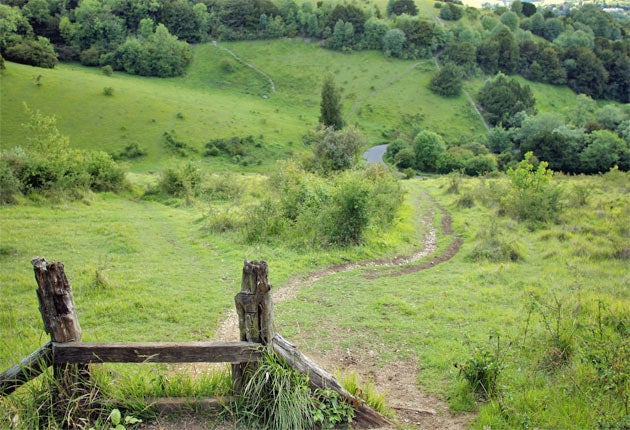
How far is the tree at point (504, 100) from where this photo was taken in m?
94.9

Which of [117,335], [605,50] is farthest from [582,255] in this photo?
[605,50]

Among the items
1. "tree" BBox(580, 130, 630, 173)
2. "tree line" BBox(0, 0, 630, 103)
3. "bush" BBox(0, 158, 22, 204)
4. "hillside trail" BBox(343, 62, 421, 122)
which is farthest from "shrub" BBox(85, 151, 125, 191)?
"tree line" BBox(0, 0, 630, 103)

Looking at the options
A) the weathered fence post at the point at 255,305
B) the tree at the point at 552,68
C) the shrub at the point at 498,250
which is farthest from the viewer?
the tree at the point at 552,68

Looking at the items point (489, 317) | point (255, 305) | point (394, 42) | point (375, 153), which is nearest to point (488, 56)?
point (394, 42)

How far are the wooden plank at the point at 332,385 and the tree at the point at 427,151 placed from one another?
72.2 meters

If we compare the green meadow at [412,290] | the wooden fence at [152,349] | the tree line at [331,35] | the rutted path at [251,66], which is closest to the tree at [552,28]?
the tree line at [331,35]

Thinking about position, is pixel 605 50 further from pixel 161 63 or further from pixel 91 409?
pixel 91 409

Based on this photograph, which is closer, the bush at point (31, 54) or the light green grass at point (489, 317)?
the light green grass at point (489, 317)

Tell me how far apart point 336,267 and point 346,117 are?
7994 cm

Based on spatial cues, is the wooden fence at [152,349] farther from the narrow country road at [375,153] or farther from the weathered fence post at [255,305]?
the narrow country road at [375,153]

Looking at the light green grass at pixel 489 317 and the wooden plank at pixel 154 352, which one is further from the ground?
the wooden plank at pixel 154 352

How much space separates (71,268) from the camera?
1448cm

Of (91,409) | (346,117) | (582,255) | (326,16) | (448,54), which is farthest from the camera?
(326,16)

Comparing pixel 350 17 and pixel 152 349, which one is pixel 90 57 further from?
pixel 152 349
